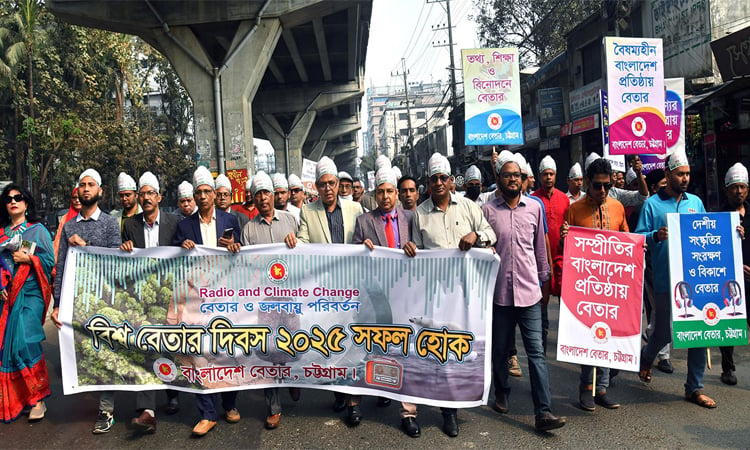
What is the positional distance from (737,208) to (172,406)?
4933 millimetres

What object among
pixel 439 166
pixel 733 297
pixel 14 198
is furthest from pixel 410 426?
pixel 14 198

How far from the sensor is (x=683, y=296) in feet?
15.4

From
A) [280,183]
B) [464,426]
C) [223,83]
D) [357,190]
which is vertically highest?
[223,83]

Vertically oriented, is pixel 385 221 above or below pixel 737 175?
below

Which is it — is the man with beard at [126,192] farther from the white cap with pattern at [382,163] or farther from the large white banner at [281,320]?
the white cap with pattern at [382,163]

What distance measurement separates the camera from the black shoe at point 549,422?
4.08 metres

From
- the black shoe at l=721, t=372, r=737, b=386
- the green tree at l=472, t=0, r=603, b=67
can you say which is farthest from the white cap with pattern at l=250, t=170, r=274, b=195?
the green tree at l=472, t=0, r=603, b=67

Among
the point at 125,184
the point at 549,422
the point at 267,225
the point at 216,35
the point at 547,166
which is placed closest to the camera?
the point at 549,422

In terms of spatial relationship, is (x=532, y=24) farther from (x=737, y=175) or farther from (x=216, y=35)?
(x=737, y=175)

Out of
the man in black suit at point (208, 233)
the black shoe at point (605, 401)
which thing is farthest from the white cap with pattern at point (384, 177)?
the black shoe at point (605, 401)

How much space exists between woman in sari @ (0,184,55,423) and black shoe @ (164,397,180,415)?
0.97m

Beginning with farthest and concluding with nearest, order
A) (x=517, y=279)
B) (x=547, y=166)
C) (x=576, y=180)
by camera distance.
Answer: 1. (x=576, y=180)
2. (x=547, y=166)
3. (x=517, y=279)

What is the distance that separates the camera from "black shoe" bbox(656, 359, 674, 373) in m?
5.49

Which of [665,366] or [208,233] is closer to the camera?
[208,233]
